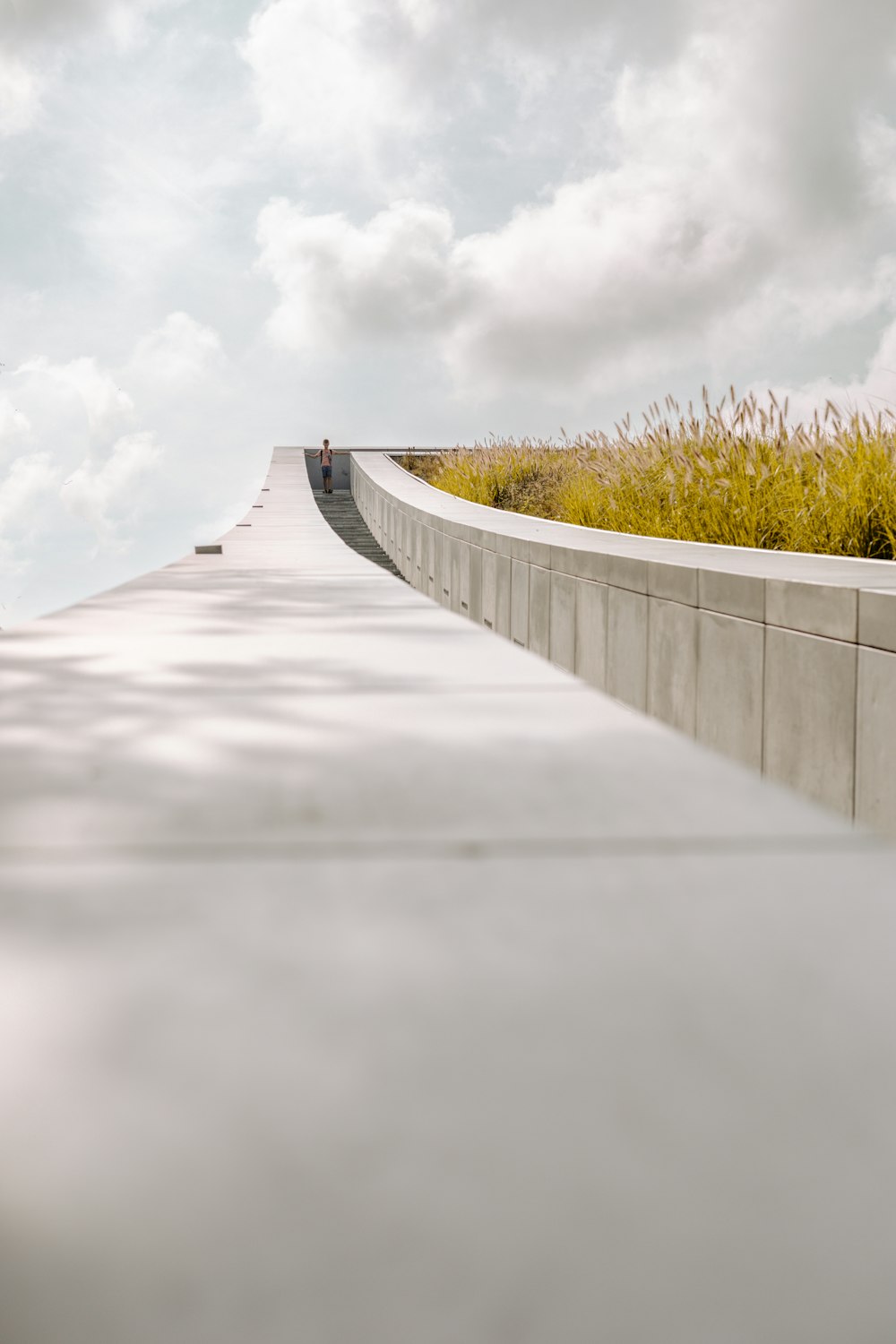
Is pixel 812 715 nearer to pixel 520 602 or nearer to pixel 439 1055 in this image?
pixel 439 1055

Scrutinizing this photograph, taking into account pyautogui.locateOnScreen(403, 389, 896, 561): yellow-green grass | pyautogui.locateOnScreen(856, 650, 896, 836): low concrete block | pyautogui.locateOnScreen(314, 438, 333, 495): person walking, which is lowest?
pyautogui.locateOnScreen(856, 650, 896, 836): low concrete block

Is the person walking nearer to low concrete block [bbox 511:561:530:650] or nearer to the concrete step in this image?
the concrete step

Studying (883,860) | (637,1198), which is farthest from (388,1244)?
(883,860)

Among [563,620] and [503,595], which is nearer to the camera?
[563,620]

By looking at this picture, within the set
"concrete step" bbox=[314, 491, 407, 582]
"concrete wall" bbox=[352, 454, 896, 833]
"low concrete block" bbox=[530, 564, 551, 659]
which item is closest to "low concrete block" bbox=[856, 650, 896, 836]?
"concrete wall" bbox=[352, 454, 896, 833]

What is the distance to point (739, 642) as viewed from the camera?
4969mm

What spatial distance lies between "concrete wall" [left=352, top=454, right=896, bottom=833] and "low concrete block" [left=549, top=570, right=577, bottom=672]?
2 cm

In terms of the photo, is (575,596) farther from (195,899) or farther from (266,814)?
(195,899)

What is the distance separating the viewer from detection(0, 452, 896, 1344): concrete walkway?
1013 millimetres

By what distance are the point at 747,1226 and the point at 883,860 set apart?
1.10 meters

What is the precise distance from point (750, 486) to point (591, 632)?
8.15 ft

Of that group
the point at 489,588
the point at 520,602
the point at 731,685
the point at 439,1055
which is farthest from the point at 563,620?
the point at 439,1055

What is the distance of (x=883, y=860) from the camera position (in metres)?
2.03

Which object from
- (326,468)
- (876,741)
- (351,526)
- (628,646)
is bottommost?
(876,741)
